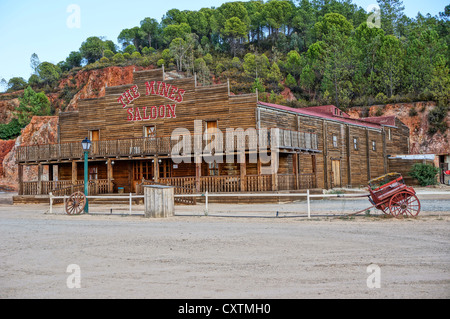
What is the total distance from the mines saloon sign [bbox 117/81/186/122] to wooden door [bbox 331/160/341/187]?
12.7 metres

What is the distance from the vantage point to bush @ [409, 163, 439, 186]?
122 ft

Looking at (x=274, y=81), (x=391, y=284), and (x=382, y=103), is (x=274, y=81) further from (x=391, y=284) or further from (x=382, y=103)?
(x=391, y=284)

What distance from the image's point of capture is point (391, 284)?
5953mm

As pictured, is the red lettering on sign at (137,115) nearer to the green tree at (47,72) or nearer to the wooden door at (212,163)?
the wooden door at (212,163)

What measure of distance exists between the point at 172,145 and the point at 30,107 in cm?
5665

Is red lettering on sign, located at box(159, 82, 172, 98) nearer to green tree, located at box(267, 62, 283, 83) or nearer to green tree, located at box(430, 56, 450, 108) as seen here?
green tree, located at box(430, 56, 450, 108)

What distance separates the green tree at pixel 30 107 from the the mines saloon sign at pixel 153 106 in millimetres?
49985

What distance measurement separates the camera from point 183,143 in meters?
26.3

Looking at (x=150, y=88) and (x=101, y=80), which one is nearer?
(x=150, y=88)

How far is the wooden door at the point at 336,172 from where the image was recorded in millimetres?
32844

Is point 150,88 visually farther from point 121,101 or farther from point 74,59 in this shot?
point 74,59

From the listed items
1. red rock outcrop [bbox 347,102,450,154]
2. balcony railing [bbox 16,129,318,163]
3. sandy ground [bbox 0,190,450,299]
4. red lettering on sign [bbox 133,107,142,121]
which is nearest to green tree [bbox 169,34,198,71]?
red rock outcrop [bbox 347,102,450,154]

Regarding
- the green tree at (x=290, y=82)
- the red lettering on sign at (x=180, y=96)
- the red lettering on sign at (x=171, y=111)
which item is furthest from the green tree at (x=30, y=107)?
the red lettering on sign at (x=180, y=96)

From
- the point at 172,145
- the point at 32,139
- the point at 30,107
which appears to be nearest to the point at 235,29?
the point at 30,107
